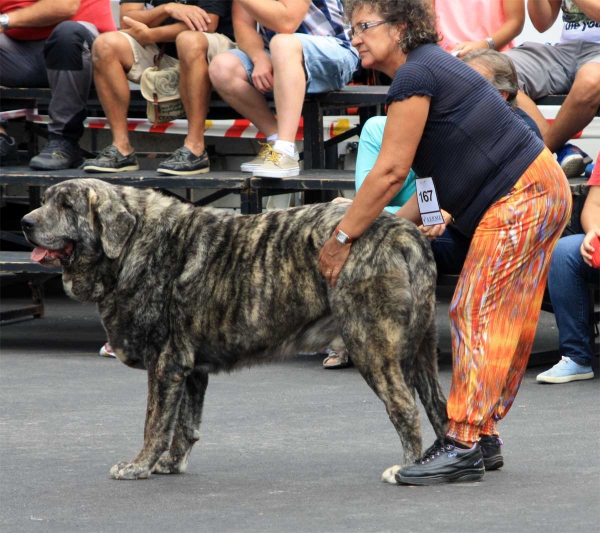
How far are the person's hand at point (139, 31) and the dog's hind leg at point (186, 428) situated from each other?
369 centimetres

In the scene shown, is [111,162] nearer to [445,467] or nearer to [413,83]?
[413,83]

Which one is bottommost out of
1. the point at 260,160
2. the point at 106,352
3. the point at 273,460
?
the point at 106,352

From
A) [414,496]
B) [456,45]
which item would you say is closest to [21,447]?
[414,496]

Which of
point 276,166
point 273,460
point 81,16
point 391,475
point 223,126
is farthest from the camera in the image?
point 223,126

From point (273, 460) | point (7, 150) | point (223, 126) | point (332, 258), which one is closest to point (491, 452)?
point (273, 460)

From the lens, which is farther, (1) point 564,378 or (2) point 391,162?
(1) point 564,378

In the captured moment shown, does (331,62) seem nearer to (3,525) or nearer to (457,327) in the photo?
(457,327)

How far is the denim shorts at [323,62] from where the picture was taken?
23.6 feet

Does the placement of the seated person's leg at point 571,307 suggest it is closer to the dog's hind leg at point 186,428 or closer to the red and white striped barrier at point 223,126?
the dog's hind leg at point 186,428

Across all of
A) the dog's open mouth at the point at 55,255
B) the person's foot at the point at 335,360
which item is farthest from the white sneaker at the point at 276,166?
the dog's open mouth at the point at 55,255

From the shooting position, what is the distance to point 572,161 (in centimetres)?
697

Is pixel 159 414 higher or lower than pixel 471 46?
lower

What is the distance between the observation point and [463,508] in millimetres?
3824

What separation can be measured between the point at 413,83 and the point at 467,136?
1.03 feet
